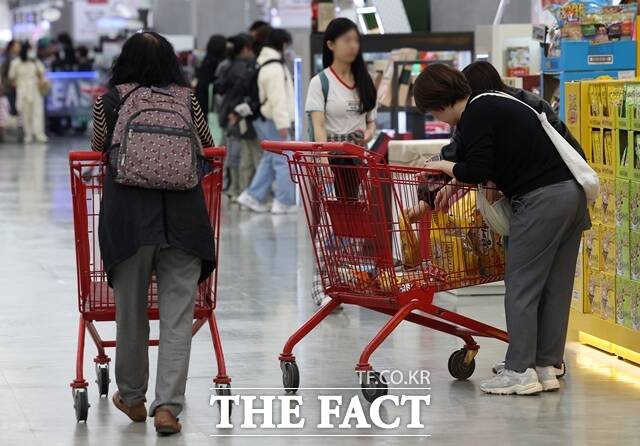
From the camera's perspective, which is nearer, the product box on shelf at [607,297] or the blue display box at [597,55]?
the product box on shelf at [607,297]

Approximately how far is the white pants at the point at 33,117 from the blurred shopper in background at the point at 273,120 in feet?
44.9

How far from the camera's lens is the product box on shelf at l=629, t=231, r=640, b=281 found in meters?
6.34

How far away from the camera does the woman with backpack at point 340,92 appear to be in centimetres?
801

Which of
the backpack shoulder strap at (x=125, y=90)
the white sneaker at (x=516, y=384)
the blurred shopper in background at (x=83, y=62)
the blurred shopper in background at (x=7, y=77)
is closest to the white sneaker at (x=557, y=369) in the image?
the white sneaker at (x=516, y=384)

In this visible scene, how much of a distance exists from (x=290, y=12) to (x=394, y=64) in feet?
34.2

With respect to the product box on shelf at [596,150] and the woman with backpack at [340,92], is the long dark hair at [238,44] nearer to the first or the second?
the woman with backpack at [340,92]

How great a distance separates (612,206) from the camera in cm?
661

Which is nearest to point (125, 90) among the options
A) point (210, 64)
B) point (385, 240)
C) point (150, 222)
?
point (150, 222)

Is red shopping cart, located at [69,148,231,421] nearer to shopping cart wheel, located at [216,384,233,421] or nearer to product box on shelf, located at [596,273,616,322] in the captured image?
shopping cart wheel, located at [216,384,233,421]

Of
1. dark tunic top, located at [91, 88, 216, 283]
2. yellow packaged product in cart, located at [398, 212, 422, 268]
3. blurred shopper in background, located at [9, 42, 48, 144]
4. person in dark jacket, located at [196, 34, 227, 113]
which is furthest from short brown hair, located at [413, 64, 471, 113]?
blurred shopper in background, located at [9, 42, 48, 144]

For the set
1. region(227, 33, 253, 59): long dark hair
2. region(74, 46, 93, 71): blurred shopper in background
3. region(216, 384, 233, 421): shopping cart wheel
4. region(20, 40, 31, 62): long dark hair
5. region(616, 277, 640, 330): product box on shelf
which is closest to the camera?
region(216, 384, 233, 421): shopping cart wheel

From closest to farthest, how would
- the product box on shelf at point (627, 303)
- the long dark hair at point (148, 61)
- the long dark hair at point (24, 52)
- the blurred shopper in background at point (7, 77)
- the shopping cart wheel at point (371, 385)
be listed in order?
the long dark hair at point (148, 61) < the shopping cart wheel at point (371, 385) < the product box on shelf at point (627, 303) < the long dark hair at point (24, 52) < the blurred shopper in background at point (7, 77)

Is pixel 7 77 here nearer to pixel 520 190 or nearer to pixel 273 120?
pixel 273 120

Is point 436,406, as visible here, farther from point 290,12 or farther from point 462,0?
point 290,12
